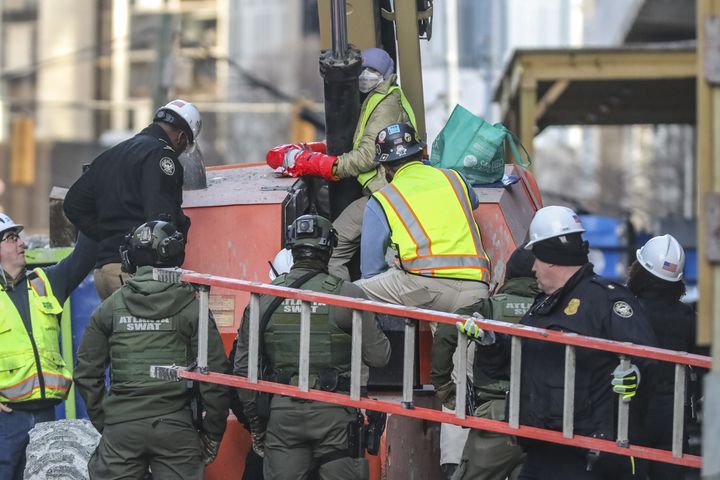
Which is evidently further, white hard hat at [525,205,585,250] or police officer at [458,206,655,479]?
white hard hat at [525,205,585,250]

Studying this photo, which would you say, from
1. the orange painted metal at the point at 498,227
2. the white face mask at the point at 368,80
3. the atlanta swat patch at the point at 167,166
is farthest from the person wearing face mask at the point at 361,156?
the atlanta swat patch at the point at 167,166

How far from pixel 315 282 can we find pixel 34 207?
51476 millimetres

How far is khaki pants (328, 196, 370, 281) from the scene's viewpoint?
957 cm

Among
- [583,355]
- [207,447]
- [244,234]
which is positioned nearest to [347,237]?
[244,234]

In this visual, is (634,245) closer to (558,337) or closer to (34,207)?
(558,337)

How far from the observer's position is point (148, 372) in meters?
8.05

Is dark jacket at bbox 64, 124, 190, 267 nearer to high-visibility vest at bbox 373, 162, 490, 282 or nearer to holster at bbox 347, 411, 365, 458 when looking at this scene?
high-visibility vest at bbox 373, 162, 490, 282

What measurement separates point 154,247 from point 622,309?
228 cm

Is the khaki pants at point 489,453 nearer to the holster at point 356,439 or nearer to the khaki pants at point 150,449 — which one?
the holster at point 356,439

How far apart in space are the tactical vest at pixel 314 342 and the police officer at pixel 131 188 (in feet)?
4.71

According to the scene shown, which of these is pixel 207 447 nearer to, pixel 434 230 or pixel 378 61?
pixel 434 230

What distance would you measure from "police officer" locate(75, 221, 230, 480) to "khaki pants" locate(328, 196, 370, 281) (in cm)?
155

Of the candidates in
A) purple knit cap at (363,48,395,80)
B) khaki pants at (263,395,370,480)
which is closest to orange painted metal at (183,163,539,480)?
purple knit cap at (363,48,395,80)

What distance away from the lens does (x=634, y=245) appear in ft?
83.5
